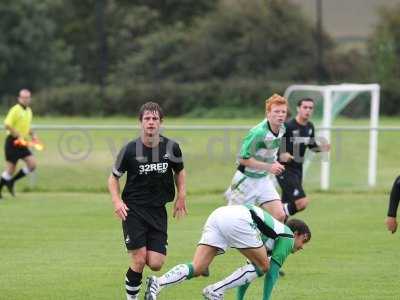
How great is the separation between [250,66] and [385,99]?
12818 millimetres

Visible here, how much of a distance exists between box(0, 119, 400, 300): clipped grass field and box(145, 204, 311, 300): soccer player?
103 centimetres

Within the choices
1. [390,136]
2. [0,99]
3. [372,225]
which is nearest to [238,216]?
[372,225]

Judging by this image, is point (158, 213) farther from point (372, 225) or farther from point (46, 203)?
point (46, 203)

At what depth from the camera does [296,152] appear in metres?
13.9

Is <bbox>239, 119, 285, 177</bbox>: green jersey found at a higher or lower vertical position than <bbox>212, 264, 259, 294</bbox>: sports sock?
higher

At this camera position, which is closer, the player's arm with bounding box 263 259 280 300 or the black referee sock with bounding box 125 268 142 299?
the player's arm with bounding box 263 259 280 300

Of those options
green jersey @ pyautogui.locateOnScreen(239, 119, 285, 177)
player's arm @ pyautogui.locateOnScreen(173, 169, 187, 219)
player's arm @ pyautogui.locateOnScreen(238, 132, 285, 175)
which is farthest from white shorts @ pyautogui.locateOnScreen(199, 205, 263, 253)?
green jersey @ pyautogui.locateOnScreen(239, 119, 285, 177)

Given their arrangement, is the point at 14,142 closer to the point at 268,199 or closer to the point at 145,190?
the point at 268,199

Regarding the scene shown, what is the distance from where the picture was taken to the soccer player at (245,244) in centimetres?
830

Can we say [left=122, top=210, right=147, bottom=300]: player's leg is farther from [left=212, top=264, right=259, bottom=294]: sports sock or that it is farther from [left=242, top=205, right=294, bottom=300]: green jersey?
[left=242, top=205, right=294, bottom=300]: green jersey

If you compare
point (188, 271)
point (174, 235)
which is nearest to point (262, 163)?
point (188, 271)

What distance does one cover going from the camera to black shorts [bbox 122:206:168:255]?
28.5 ft

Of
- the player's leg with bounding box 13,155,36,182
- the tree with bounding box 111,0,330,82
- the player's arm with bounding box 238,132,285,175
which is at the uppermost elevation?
the tree with bounding box 111,0,330,82

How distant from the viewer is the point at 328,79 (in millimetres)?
52906
